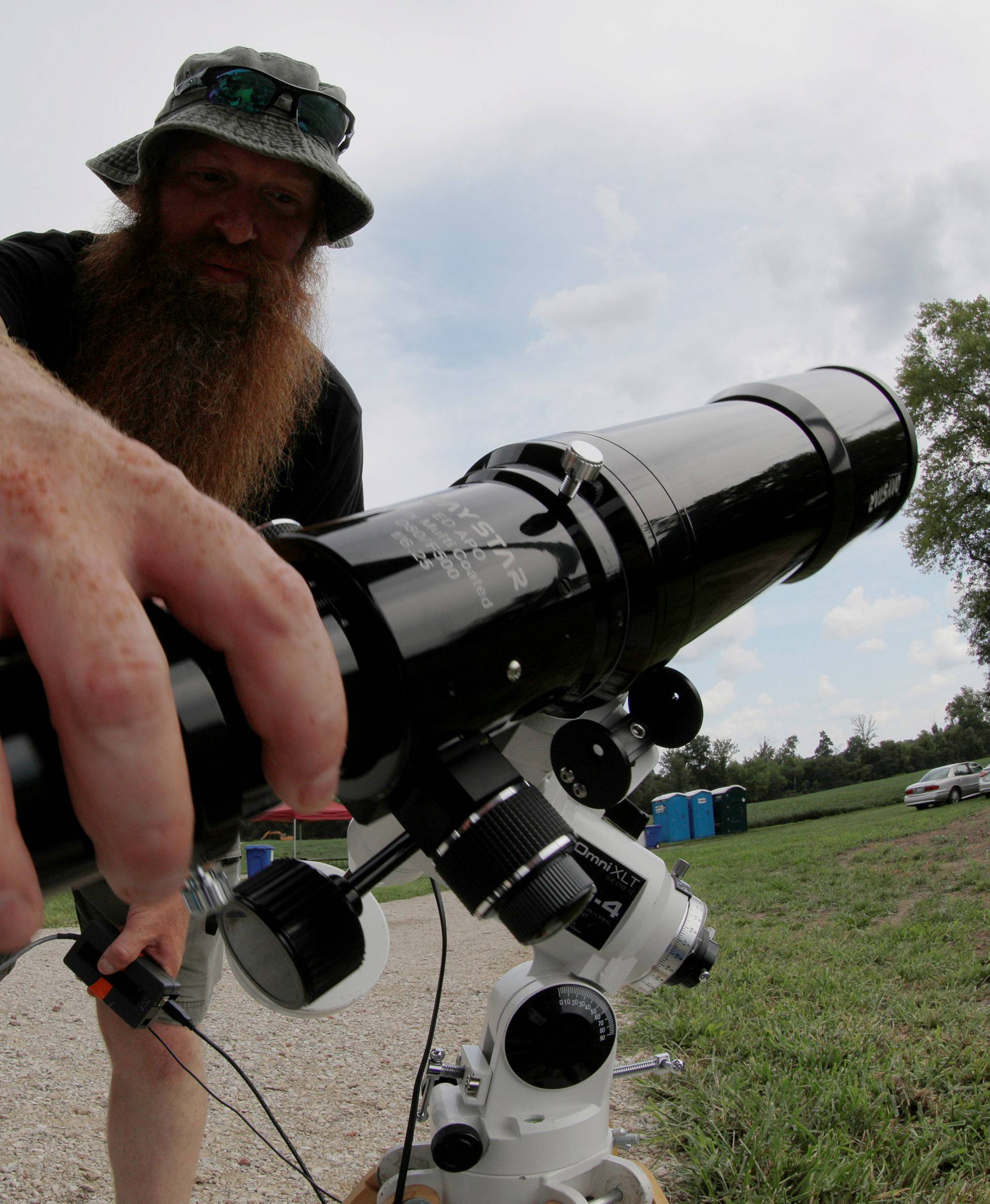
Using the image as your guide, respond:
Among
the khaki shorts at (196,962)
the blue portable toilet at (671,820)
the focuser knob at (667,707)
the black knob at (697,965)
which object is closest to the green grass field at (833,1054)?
the khaki shorts at (196,962)

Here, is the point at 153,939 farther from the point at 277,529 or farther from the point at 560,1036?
the point at 277,529

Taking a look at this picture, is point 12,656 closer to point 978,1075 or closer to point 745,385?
point 745,385

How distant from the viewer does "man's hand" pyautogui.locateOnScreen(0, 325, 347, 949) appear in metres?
0.49

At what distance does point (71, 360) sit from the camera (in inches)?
88.9

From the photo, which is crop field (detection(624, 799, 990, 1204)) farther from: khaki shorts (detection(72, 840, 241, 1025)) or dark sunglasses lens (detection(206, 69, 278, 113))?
dark sunglasses lens (detection(206, 69, 278, 113))

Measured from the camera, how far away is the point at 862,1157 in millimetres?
2691

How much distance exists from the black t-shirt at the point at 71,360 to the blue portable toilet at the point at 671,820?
22.2 meters

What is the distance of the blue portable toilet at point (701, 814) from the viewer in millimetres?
25281

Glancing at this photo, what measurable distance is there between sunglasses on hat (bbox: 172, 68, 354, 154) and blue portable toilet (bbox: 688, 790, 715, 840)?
24757 millimetres

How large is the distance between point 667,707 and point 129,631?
36.9 inches

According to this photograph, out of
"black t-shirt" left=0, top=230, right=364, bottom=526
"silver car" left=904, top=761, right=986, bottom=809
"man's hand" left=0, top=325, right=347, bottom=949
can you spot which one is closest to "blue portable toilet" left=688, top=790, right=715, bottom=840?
"silver car" left=904, top=761, right=986, bottom=809

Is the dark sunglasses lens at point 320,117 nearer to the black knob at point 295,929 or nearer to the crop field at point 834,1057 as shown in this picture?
the black knob at point 295,929

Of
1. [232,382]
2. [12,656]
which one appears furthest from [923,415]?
[12,656]

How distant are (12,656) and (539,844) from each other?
48 centimetres
